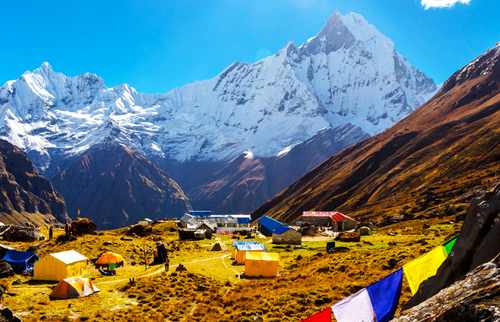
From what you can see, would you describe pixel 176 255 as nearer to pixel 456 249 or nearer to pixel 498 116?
pixel 456 249

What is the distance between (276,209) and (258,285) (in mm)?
167665

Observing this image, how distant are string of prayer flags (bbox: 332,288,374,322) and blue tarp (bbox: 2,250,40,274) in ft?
118

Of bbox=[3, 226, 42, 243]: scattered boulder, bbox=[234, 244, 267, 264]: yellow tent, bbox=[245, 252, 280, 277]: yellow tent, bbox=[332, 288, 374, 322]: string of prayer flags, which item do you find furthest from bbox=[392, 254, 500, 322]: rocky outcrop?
bbox=[3, 226, 42, 243]: scattered boulder

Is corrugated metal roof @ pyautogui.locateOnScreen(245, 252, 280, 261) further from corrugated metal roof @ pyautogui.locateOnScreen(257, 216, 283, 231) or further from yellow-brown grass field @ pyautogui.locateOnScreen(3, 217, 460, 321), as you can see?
corrugated metal roof @ pyautogui.locateOnScreen(257, 216, 283, 231)

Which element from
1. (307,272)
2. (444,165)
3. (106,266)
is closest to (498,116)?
(444,165)

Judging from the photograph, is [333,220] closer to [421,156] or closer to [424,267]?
[424,267]

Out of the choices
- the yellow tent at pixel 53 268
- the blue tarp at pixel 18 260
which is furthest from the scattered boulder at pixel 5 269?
the yellow tent at pixel 53 268

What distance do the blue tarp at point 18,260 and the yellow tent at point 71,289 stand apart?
460 inches

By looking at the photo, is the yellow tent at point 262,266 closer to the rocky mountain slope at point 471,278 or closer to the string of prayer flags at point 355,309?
the string of prayer flags at point 355,309

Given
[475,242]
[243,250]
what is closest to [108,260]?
[243,250]

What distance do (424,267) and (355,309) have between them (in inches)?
165

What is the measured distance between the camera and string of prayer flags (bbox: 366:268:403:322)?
1035 cm

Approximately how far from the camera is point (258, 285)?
95.3ft

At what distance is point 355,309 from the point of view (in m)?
10.4
